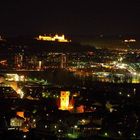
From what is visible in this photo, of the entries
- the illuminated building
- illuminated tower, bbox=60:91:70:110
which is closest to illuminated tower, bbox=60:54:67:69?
the illuminated building

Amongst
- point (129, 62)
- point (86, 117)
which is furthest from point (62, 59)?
point (86, 117)

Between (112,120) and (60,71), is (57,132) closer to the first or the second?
(112,120)

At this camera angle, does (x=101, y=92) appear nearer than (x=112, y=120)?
No

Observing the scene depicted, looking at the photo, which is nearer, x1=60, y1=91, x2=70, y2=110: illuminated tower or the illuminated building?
x1=60, y1=91, x2=70, y2=110: illuminated tower

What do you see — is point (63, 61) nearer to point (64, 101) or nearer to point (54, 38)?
point (54, 38)

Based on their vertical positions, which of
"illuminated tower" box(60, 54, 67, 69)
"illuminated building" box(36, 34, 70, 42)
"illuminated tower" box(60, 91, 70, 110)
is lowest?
"illuminated tower" box(60, 91, 70, 110)

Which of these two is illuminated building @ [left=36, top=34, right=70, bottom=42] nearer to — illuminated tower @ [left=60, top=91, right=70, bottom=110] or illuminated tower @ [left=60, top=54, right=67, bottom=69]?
illuminated tower @ [left=60, top=54, right=67, bottom=69]

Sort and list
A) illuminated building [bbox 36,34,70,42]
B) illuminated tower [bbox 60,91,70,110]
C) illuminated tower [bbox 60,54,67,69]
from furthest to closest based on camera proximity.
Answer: illuminated building [bbox 36,34,70,42] → illuminated tower [bbox 60,54,67,69] → illuminated tower [bbox 60,91,70,110]

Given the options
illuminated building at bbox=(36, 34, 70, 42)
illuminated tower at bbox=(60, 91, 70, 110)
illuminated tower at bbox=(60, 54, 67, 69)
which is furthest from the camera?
illuminated building at bbox=(36, 34, 70, 42)

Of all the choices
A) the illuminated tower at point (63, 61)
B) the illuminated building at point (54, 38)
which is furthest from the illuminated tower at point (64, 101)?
the illuminated building at point (54, 38)

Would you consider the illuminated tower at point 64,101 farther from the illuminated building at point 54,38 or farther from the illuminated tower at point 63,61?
the illuminated building at point 54,38

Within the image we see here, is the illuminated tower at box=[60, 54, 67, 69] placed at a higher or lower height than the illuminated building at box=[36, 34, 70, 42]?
lower
